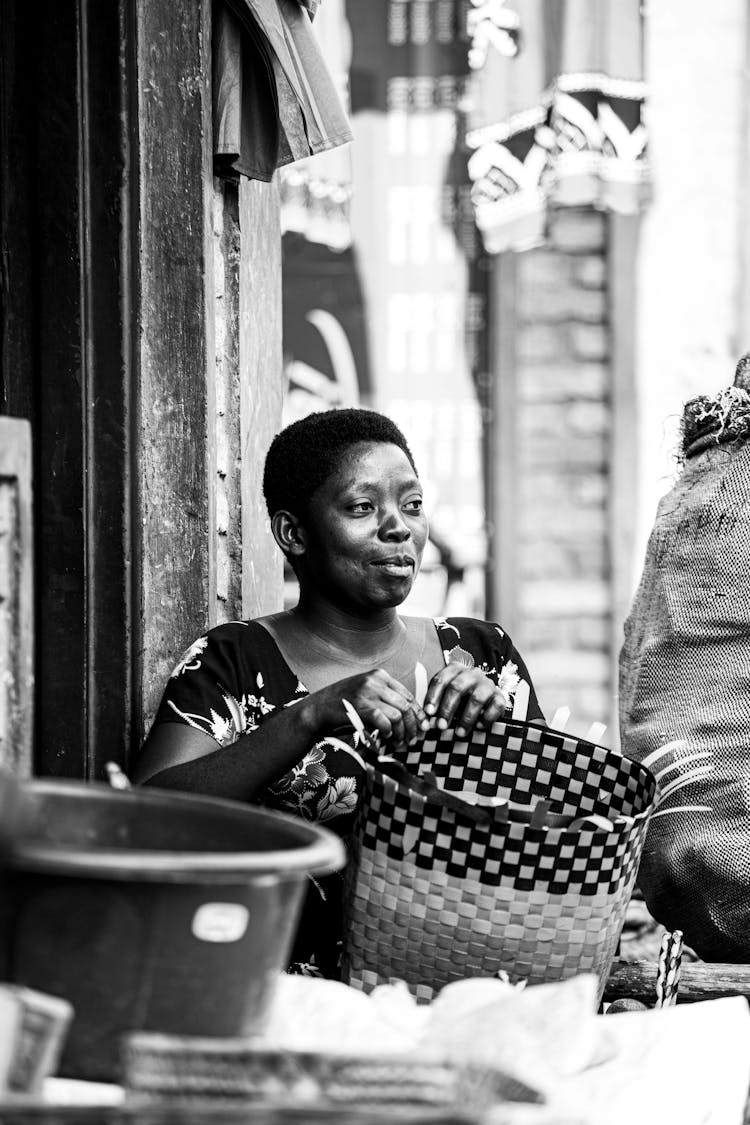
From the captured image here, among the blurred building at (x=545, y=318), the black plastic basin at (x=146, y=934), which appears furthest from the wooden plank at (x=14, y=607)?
the blurred building at (x=545, y=318)

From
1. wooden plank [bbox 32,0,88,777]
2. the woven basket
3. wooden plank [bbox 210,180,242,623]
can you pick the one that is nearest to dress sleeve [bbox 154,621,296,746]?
wooden plank [bbox 32,0,88,777]

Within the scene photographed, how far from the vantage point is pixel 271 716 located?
2.55 metres

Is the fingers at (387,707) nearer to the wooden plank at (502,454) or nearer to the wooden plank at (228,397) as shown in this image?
the wooden plank at (228,397)

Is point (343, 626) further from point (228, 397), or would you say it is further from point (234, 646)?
point (228, 397)

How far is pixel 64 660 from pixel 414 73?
4.28m

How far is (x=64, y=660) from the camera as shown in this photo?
8.98 feet

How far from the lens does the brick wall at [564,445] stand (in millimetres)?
6383

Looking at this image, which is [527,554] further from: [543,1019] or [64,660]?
[543,1019]

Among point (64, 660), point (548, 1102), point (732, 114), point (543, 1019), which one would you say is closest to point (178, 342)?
point (64, 660)

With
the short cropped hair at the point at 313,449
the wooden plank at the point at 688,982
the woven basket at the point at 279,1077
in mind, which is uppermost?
the short cropped hair at the point at 313,449

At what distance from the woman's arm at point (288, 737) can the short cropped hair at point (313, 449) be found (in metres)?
0.57

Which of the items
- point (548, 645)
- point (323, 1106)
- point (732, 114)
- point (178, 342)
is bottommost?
point (548, 645)

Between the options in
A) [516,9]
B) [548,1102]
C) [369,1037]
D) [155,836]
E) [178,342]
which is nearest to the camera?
[548,1102]

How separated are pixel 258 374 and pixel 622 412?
3226 millimetres
